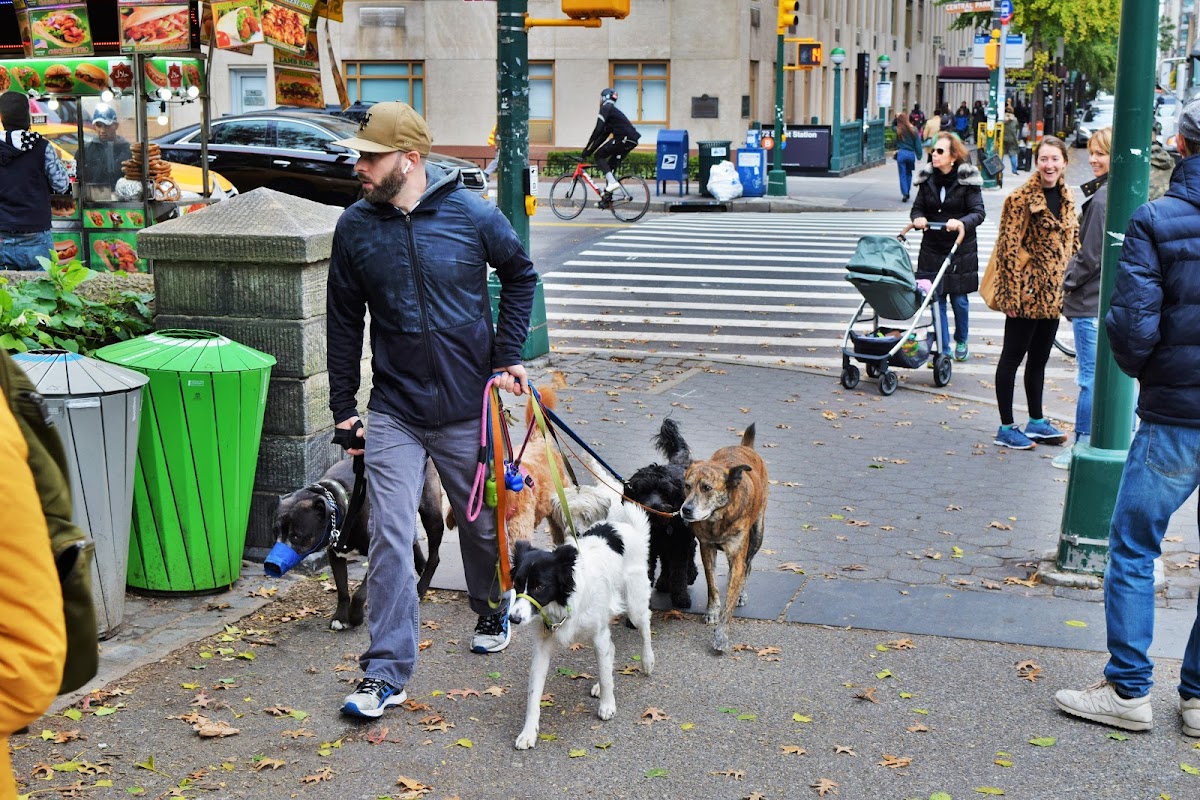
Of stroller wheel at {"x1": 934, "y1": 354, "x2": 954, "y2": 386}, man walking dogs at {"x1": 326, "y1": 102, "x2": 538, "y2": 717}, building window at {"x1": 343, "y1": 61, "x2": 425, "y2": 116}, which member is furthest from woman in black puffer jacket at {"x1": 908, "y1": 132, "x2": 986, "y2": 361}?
building window at {"x1": 343, "y1": 61, "x2": 425, "y2": 116}

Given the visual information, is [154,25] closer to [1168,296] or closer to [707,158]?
[1168,296]

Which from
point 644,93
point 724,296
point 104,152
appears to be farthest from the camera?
point 644,93

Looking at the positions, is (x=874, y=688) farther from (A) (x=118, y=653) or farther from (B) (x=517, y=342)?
(A) (x=118, y=653)

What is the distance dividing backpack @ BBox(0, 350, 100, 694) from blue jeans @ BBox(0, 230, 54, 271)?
1015 cm

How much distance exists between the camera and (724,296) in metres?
16.4

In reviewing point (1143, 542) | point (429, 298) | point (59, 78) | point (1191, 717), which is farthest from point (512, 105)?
point (1191, 717)

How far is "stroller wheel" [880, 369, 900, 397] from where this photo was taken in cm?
1102

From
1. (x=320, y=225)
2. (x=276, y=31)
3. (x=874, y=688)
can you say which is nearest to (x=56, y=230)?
(x=276, y=31)

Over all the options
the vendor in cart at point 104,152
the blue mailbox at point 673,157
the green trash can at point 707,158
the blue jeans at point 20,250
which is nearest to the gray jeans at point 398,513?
the blue jeans at point 20,250

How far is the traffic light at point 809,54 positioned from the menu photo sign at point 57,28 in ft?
86.0

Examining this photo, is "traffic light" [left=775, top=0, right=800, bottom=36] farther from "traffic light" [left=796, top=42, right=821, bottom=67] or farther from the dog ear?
the dog ear

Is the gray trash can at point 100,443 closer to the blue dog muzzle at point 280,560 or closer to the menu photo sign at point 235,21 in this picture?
the blue dog muzzle at point 280,560

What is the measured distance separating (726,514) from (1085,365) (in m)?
3.79

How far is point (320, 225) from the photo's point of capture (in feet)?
21.5
